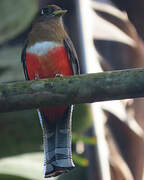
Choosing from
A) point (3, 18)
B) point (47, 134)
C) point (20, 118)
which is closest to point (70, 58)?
point (47, 134)

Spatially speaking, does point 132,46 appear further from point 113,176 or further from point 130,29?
point 113,176

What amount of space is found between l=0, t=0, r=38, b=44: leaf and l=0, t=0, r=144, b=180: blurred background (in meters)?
0.43

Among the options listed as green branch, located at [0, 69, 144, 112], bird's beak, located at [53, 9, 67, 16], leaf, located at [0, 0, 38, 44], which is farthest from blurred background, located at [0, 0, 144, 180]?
green branch, located at [0, 69, 144, 112]

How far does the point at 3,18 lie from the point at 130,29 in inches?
54.2

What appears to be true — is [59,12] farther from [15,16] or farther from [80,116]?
[15,16]

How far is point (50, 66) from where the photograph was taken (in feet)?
11.7

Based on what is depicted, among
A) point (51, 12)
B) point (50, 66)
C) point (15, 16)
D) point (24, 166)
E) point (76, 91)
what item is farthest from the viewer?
point (15, 16)

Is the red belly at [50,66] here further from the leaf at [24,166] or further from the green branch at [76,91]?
the green branch at [76,91]

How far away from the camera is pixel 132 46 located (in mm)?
4445

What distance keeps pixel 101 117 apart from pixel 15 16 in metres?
1.52

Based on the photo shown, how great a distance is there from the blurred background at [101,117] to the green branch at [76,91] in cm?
151

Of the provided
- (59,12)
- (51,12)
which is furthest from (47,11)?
(59,12)

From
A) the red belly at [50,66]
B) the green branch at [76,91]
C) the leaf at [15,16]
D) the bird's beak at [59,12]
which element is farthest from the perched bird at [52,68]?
the leaf at [15,16]

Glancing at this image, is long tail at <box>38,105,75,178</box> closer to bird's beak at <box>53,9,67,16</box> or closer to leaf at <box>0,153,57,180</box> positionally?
leaf at <box>0,153,57,180</box>
